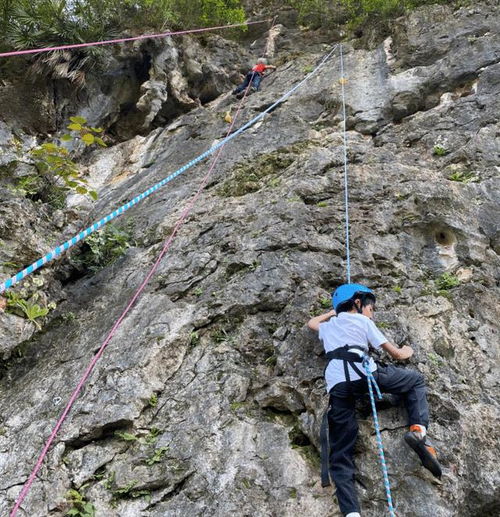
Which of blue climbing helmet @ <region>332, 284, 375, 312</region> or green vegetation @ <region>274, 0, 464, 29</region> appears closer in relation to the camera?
blue climbing helmet @ <region>332, 284, 375, 312</region>

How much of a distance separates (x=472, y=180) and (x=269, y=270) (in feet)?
10.6

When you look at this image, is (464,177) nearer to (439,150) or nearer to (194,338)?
(439,150)

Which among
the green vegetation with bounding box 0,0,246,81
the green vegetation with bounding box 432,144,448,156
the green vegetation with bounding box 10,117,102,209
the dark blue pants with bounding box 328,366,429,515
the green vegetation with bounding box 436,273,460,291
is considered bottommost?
the green vegetation with bounding box 436,273,460,291

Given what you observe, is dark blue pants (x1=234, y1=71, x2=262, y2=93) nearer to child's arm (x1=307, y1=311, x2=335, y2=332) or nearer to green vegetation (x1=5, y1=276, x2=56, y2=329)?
green vegetation (x1=5, y1=276, x2=56, y2=329)

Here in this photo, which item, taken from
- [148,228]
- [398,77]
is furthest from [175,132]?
[398,77]

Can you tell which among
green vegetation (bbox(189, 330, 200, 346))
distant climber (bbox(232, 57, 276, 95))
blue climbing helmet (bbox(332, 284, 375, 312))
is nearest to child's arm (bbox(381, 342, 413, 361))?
blue climbing helmet (bbox(332, 284, 375, 312))

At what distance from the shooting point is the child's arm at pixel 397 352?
401cm

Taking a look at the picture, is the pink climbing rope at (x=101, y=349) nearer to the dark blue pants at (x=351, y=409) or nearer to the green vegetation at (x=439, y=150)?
the dark blue pants at (x=351, y=409)

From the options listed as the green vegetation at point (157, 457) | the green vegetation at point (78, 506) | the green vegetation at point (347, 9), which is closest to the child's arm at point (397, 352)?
the green vegetation at point (157, 457)

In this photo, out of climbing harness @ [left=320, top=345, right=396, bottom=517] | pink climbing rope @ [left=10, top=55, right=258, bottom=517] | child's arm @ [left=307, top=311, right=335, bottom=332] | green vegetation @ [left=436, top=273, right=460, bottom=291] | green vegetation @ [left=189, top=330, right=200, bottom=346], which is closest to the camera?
climbing harness @ [left=320, top=345, right=396, bottom=517]

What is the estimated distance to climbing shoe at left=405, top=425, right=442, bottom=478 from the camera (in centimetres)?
336

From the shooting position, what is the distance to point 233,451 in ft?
13.0

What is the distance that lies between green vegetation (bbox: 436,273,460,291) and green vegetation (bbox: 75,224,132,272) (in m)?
4.44

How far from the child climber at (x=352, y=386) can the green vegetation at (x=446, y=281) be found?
4.22 feet
